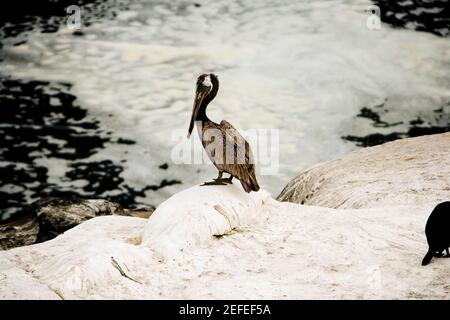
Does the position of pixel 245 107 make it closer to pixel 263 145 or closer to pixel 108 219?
pixel 263 145

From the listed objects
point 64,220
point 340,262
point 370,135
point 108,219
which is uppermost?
point 340,262

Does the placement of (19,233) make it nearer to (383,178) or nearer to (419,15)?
(383,178)

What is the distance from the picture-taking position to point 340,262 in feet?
16.8

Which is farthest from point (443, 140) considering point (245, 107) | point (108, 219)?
point (245, 107)

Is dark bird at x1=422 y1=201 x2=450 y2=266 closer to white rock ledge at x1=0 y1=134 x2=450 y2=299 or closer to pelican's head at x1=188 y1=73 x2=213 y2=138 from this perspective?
white rock ledge at x1=0 y1=134 x2=450 y2=299

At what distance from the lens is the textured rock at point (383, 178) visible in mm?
6812

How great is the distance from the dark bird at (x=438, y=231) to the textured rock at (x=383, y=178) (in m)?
1.52

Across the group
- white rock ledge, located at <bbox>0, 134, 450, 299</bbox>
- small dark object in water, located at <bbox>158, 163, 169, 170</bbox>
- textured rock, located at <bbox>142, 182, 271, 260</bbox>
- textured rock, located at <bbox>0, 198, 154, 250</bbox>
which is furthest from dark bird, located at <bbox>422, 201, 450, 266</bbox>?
small dark object in water, located at <bbox>158, 163, 169, 170</bbox>

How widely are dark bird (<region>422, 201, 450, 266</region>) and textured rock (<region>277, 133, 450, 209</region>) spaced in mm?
1525

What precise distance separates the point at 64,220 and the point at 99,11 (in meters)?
14.8

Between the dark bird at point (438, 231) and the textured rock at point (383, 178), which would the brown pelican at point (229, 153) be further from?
the dark bird at point (438, 231)

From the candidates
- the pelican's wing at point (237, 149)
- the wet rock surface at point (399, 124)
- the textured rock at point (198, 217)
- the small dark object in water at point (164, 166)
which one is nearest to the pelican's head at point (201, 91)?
the pelican's wing at point (237, 149)
